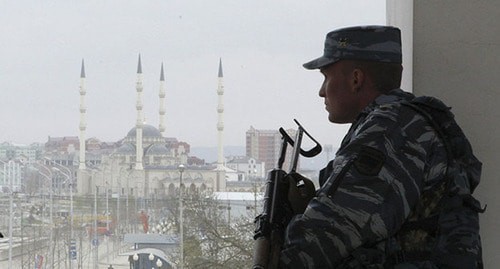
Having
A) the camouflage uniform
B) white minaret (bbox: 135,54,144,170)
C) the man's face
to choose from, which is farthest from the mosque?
the camouflage uniform

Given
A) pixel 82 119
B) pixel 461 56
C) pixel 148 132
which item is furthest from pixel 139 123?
pixel 461 56

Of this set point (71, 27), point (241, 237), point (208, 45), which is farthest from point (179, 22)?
point (241, 237)

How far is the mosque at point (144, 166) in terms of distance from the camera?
7.87 feet

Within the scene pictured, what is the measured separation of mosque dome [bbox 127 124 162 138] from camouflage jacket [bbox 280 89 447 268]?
1149 millimetres

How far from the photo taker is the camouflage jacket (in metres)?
1.28

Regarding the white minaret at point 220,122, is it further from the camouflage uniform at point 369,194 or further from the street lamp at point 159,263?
the camouflage uniform at point 369,194

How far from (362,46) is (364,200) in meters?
0.28

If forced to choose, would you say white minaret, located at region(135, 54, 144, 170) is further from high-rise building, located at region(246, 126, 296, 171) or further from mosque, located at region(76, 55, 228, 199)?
high-rise building, located at region(246, 126, 296, 171)

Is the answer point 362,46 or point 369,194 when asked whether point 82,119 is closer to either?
point 362,46

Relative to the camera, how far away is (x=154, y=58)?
2420 millimetres

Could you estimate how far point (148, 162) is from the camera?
95.6 inches

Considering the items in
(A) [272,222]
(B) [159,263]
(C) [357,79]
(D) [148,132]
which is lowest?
(B) [159,263]

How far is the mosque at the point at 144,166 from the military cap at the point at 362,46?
999 millimetres

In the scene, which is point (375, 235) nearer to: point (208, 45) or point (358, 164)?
point (358, 164)
